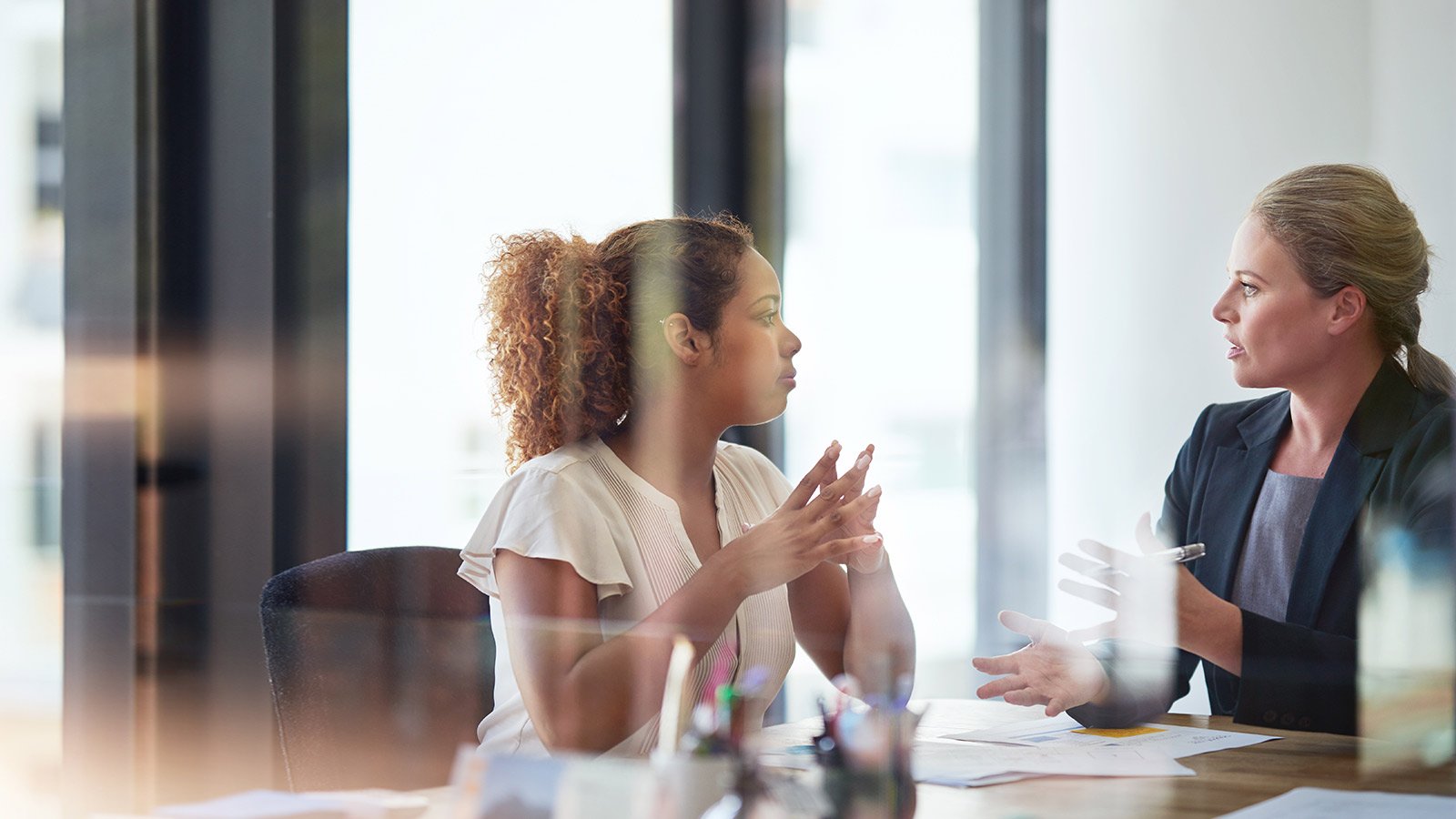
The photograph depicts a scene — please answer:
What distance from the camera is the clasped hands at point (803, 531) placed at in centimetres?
103

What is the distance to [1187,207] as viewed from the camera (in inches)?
71.6

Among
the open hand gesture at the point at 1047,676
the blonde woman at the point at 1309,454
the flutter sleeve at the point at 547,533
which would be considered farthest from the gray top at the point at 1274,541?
the flutter sleeve at the point at 547,533

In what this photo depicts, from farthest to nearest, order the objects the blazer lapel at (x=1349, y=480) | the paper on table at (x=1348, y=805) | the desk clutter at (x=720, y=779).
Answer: the blazer lapel at (x=1349, y=480) → the paper on table at (x=1348, y=805) → the desk clutter at (x=720, y=779)

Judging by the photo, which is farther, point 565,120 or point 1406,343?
point 565,120

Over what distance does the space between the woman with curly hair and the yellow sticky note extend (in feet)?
0.54

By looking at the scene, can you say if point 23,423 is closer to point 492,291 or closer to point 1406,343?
point 492,291

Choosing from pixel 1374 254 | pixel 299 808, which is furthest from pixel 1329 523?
pixel 299 808

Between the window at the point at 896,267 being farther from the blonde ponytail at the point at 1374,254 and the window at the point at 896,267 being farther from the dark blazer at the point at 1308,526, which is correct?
the blonde ponytail at the point at 1374,254

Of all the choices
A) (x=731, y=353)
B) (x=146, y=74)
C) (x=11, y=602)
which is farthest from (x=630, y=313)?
(x=11, y=602)

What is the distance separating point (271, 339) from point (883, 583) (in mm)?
672

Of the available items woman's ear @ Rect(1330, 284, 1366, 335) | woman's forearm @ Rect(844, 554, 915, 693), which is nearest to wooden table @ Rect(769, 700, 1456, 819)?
woman's forearm @ Rect(844, 554, 915, 693)

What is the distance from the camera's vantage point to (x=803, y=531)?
3.35 ft

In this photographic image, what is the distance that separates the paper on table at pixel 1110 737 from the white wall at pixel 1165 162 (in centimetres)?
67

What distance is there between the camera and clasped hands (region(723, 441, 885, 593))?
103 cm
